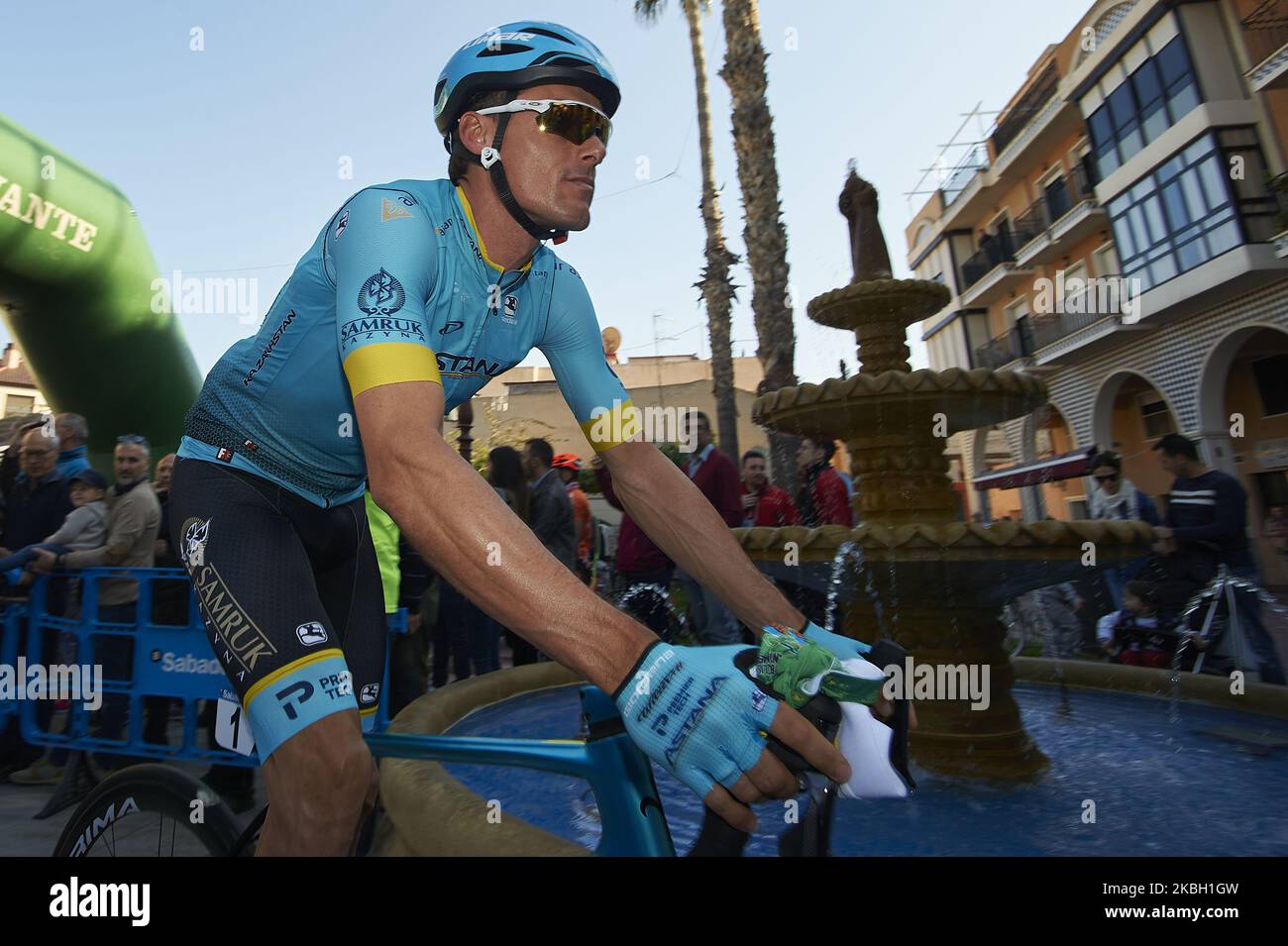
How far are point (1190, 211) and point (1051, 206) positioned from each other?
24.4ft

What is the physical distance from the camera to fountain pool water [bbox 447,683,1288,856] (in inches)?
114

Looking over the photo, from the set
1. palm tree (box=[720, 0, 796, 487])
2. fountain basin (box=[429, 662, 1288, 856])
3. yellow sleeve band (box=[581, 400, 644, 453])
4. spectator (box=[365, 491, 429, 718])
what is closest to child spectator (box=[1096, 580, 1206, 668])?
fountain basin (box=[429, 662, 1288, 856])

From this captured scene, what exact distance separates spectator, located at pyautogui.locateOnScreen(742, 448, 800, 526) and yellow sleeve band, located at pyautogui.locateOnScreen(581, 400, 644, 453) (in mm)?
4453

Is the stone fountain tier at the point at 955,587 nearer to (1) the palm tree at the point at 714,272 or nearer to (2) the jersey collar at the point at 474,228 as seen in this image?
(2) the jersey collar at the point at 474,228

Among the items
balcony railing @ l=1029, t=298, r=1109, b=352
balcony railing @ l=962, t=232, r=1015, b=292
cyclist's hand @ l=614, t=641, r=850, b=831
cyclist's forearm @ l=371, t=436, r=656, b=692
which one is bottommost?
cyclist's hand @ l=614, t=641, r=850, b=831

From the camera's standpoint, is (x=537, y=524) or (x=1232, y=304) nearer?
(x=537, y=524)

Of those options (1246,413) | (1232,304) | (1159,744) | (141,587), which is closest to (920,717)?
(1159,744)

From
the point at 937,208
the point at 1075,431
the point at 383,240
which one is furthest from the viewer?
the point at 937,208

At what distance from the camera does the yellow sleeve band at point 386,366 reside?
4.60 feet

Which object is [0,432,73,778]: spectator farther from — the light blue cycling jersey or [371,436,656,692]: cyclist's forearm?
[371,436,656,692]: cyclist's forearm

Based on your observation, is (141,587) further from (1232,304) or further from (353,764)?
(1232,304)

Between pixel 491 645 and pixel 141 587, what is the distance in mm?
2442

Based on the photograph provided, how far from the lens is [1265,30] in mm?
17594
